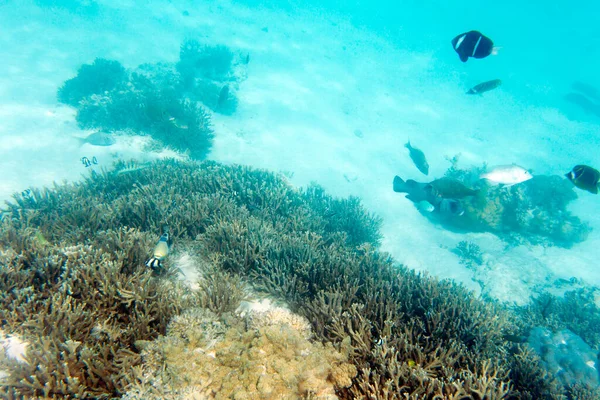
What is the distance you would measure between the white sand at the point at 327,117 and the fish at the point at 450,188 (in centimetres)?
235

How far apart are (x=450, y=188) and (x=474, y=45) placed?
428 centimetres

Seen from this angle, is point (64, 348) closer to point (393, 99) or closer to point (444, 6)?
point (393, 99)

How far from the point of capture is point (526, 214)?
38.2 feet

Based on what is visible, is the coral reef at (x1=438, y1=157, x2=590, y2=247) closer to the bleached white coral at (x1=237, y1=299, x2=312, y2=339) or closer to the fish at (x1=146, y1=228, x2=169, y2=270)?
the bleached white coral at (x1=237, y1=299, x2=312, y2=339)

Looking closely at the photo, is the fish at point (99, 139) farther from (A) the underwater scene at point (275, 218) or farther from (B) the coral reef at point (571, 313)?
(B) the coral reef at point (571, 313)

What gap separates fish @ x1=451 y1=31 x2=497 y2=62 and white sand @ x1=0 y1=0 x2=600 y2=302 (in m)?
5.68

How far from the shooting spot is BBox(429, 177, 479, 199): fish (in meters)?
8.12

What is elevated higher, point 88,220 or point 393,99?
point 393,99

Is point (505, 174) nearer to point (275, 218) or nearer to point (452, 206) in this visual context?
point (452, 206)

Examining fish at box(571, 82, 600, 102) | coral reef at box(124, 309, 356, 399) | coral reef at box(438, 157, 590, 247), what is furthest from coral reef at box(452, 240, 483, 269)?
fish at box(571, 82, 600, 102)

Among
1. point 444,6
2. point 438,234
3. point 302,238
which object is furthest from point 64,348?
point 444,6

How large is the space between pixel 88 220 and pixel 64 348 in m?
3.04

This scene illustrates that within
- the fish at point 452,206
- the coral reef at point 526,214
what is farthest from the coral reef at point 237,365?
the coral reef at point 526,214

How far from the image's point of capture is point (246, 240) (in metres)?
4.43
